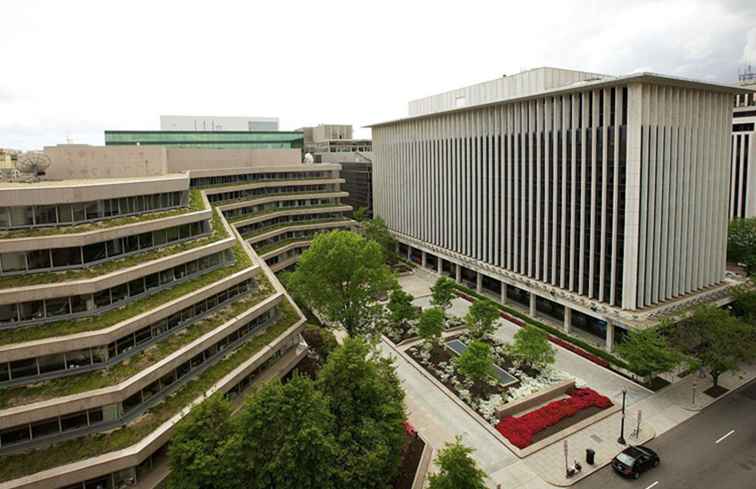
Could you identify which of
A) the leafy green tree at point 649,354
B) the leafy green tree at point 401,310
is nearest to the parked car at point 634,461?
the leafy green tree at point 649,354

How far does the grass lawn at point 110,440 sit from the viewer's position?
27.0 metres

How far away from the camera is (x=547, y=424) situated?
136 feet

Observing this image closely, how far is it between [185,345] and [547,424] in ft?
101

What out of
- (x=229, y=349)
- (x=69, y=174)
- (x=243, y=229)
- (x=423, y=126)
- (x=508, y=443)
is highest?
(x=423, y=126)

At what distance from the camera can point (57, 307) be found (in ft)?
103

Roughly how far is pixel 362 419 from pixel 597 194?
1556 inches

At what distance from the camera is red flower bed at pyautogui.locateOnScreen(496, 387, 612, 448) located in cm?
4016

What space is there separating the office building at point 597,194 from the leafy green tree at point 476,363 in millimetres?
16759

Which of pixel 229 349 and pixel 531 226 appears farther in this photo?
pixel 531 226

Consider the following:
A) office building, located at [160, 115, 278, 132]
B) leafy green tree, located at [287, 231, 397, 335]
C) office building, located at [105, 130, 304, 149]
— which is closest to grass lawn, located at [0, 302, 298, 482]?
leafy green tree, located at [287, 231, 397, 335]

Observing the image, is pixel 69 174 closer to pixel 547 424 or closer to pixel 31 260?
pixel 31 260

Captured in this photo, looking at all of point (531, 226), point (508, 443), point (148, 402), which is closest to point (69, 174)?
point (148, 402)

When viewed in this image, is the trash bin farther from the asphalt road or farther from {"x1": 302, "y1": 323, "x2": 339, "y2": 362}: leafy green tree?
{"x1": 302, "y1": 323, "x2": 339, "y2": 362}: leafy green tree

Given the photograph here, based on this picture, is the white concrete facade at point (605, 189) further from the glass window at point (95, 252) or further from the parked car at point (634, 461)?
the glass window at point (95, 252)
